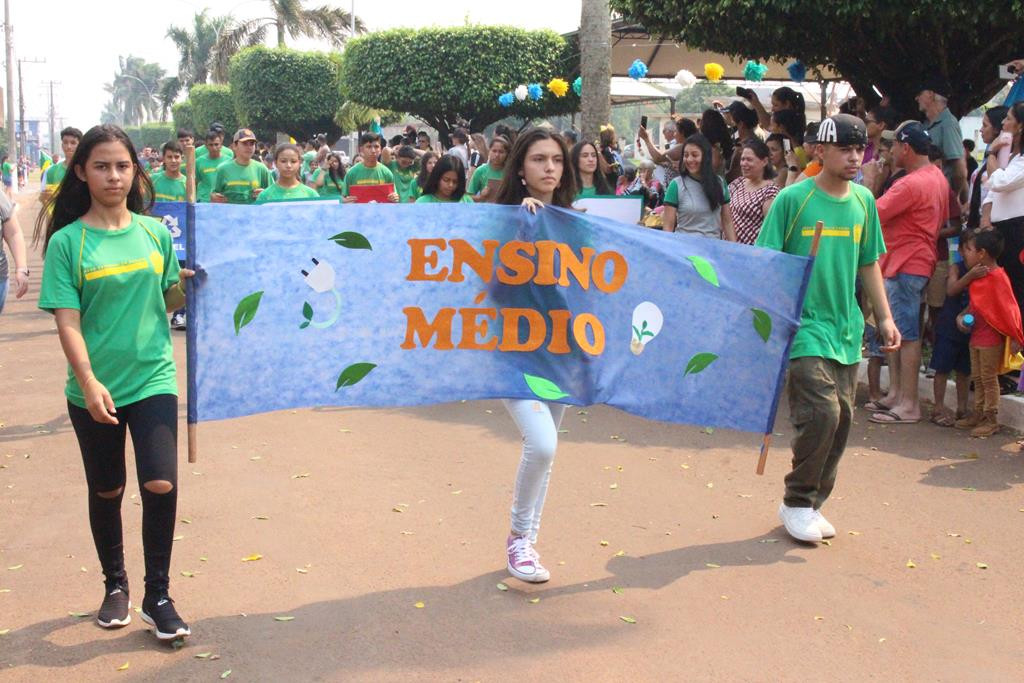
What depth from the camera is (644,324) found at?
5051 millimetres

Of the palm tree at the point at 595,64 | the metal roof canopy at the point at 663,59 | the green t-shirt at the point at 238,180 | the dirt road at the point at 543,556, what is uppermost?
the metal roof canopy at the point at 663,59

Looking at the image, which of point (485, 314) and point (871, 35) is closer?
point (485, 314)

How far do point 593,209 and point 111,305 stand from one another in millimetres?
6167

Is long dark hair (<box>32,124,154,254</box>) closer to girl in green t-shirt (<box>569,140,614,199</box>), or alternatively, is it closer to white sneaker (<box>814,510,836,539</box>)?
white sneaker (<box>814,510,836,539</box>)

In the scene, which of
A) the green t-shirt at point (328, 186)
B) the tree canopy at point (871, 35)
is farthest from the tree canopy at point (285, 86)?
the tree canopy at point (871, 35)

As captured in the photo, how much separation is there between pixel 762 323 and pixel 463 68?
28.3 metres

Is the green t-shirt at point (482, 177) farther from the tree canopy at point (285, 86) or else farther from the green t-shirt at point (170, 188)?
the tree canopy at point (285, 86)

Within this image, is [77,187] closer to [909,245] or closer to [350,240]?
[350,240]

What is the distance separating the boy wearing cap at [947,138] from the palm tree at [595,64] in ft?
17.8

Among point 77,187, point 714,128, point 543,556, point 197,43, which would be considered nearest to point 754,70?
point 714,128

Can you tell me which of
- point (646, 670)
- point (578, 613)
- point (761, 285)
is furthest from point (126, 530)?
point (761, 285)

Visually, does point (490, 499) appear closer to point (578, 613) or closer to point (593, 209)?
point (578, 613)

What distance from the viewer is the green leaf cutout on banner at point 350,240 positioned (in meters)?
4.79

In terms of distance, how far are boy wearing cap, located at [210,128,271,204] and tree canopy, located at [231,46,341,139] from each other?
36.6 metres
